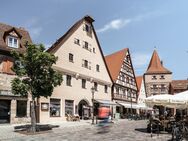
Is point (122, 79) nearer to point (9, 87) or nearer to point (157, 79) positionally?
point (9, 87)

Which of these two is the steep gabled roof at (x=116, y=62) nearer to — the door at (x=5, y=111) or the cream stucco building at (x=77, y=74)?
the cream stucco building at (x=77, y=74)

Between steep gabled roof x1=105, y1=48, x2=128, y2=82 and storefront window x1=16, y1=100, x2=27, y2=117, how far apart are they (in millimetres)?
24908

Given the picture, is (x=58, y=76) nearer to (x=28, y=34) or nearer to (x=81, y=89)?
(x=28, y=34)

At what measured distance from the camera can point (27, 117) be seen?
1278 inches

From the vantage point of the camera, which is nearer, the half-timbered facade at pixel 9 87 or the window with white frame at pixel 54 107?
the half-timbered facade at pixel 9 87

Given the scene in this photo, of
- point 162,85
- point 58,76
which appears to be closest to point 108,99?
point 58,76

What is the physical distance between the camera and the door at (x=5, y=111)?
29859 mm

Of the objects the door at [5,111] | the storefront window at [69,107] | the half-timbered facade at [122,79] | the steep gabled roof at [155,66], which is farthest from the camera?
the steep gabled roof at [155,66]

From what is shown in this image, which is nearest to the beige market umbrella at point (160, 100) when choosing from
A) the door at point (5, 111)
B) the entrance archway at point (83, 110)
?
the door at point (5, 111)

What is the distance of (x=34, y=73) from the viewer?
25.0 metres

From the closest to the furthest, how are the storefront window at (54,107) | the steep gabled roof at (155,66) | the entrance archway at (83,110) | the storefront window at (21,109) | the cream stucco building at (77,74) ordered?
1. the storefront window at (21,109)
2. the storefront window at (54,107)
3. the cream stucco building at (77,74)
4. the entrance archway at (83,110)
5. the steep gabled roof at (155,66)

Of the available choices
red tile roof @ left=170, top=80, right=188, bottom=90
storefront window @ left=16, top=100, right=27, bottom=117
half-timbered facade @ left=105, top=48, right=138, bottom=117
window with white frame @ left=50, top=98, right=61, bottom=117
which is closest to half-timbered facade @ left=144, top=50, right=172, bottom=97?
red tile roof @ left=170, top=80, right=188, bottom=90

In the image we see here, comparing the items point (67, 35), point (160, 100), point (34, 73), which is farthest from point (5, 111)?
point (160, 100)

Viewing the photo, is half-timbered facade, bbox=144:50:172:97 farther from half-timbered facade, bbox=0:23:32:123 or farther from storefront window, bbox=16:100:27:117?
half-timbered facade, bbox=0:23:32:123
